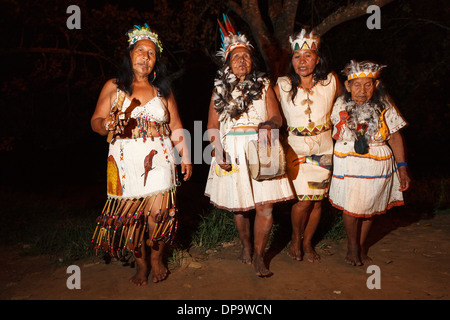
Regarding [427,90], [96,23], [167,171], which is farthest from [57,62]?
[427,90]

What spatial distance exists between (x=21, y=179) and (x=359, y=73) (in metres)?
10.5

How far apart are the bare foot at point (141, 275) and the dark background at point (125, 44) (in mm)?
3998

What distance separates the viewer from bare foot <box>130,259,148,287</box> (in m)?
3.41

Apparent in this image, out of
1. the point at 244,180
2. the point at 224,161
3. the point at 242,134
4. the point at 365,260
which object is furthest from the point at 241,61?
the point at 365,260

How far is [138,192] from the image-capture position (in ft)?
10.7

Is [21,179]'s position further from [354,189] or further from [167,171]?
[354,189]

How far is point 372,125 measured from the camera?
3541mm

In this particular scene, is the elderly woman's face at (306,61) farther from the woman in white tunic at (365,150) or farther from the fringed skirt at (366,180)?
the fringed skirt at (366,180)

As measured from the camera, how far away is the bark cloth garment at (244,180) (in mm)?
3428

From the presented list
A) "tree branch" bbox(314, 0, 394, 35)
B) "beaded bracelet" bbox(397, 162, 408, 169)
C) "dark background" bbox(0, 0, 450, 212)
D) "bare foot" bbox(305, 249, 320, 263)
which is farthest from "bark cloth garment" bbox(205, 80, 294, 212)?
"dark background" bbox(0, 0, 450, 212)

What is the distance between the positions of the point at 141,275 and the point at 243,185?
4.07ft

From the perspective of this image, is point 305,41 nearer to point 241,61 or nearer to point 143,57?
point 241,61

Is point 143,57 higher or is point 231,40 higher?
point 231,40

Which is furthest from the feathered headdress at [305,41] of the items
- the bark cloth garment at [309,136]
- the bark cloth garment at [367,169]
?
the bark cloth garment at [367,169]
